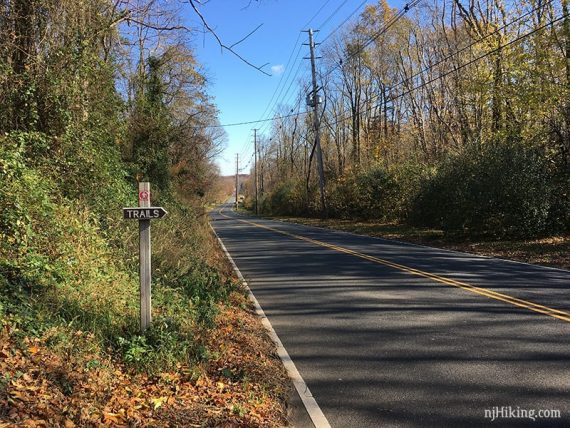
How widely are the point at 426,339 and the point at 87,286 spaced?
189 inches

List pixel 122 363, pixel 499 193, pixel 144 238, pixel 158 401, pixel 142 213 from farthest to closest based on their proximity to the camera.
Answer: pixel 499 193, pixel 144 238, pixel 142 213, pixel 122 363, pixel 158 401

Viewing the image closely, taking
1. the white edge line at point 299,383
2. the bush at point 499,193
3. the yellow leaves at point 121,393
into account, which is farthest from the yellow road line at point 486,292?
the bush at point 499,193

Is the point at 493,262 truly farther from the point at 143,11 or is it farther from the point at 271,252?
the point at 143,11

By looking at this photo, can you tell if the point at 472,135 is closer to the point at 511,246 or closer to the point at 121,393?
the point at 511,246

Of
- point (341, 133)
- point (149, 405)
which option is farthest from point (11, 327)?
point (341, 133)

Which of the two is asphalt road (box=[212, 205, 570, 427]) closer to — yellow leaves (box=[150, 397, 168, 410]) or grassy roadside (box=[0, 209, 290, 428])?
grassy roadside (box=[0, 209, 290, 428])

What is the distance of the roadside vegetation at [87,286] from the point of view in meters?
4.55

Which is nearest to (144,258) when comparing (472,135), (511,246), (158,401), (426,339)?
(158,401)

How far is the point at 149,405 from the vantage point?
4605 millimetres

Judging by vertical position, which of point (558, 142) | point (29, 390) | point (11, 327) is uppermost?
point (558, 142)

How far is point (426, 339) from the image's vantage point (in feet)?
22.6

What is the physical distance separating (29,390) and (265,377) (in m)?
2.43

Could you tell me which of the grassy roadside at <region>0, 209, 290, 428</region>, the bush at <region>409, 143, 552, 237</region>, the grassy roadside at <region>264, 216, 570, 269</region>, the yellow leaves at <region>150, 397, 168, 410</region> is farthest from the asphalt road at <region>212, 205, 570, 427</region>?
the bush at <region>409, 143, 552, 237</region>

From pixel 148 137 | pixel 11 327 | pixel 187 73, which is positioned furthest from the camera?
pixel 187 73
